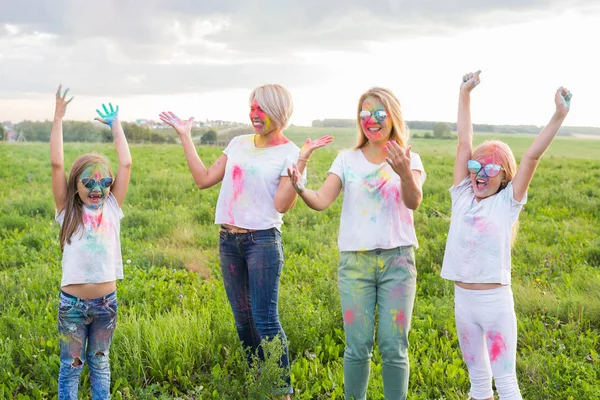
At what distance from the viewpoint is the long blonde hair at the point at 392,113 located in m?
3.76

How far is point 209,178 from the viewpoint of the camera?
427cm

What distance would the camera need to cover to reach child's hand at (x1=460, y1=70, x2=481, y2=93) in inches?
149

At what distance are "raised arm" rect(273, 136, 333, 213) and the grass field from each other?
37 cm

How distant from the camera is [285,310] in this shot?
521cm

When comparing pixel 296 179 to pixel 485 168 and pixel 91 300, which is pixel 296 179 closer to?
pixel 485 168

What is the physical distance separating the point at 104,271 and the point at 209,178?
3.49 feet

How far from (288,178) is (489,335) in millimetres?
1717

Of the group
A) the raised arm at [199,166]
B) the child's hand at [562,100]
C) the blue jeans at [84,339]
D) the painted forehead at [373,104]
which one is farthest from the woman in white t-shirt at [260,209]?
the child's hand at [562,100]

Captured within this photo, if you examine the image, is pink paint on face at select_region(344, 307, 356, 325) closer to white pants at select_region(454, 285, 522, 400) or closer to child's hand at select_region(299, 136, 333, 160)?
white pants at select_region(454, 285, 522, 400)

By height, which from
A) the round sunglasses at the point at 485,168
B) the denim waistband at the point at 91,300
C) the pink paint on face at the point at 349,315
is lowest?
the pink paint on face at the point at 349,315

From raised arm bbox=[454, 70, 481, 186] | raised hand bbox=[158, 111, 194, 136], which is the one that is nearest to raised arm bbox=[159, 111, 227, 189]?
raised hand bbox=[158, 111, 194, 136]

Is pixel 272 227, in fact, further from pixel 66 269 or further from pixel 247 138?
pixel 66 269

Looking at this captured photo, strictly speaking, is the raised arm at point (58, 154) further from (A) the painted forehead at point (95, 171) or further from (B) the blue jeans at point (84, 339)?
(B) the blue jeans at point (84, 339)

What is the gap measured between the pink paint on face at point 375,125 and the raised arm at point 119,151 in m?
1.73
